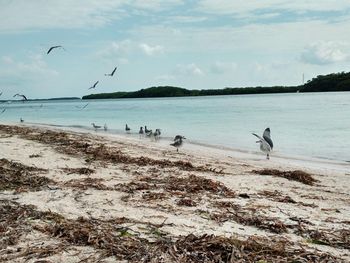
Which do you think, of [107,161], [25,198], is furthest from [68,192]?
[107,161]

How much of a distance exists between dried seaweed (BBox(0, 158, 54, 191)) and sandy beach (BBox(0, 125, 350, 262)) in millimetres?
17

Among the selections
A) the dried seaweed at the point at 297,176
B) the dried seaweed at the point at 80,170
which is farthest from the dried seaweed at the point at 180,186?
the dried seaweed at the point at 297,176

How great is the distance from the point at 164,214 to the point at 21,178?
3127 mm

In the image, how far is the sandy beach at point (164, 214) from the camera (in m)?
3.91

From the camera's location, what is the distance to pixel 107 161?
9945 millimetres

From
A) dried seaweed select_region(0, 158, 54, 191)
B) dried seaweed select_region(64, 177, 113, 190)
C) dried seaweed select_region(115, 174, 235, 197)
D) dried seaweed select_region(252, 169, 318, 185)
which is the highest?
dried seaweed select_region(0, 158, 54, 191)

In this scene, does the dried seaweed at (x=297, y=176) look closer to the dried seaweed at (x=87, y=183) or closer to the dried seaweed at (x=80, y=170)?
the dried seaweed at (x=80, y=170)

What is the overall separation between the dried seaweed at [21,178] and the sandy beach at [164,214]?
0.02 metres

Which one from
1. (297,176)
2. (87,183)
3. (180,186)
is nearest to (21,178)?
(87,183)

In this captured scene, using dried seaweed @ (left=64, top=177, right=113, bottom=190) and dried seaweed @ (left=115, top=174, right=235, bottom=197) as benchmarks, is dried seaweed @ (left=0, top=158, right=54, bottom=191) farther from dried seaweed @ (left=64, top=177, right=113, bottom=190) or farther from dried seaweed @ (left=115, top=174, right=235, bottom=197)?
dried seaweed @ (left=115, top=174, right=235, bottom=197)

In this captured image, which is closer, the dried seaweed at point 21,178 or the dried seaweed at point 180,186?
the dried seaweed at point 21,178

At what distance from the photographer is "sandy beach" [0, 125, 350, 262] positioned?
3.91 meters

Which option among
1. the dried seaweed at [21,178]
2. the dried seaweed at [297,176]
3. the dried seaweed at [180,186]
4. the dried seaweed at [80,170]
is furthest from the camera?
the dried seaweed at [297,176]

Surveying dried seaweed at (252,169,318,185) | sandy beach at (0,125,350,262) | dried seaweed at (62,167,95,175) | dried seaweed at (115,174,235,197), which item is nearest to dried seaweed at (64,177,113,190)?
sandy beach at (0,125,350,262)
